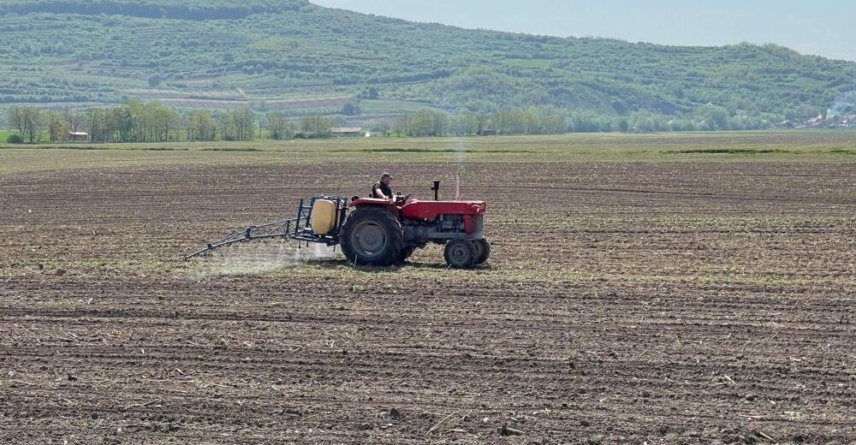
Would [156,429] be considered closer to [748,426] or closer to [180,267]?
[748,426]

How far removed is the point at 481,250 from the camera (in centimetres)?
1773

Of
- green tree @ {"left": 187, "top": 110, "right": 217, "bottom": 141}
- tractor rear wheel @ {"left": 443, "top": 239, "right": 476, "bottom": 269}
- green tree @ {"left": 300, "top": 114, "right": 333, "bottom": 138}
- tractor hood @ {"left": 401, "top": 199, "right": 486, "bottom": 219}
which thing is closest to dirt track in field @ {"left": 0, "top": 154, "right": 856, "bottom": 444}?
tractor rear wheel @ {"left": 443, "top": 239, "right": 476, "bottom": 269}

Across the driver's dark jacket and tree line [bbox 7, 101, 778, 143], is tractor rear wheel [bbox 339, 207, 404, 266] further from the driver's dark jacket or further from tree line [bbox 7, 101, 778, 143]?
tree line [bbox 7, 101, 778, 143]

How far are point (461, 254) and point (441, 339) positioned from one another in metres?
5.28

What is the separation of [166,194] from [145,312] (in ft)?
65.9

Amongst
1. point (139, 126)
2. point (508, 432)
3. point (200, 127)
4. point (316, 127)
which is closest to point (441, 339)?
point (508, 432)

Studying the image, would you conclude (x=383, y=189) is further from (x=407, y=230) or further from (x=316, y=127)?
(x=316, y=127)

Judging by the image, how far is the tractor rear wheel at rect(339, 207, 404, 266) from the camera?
679 inches

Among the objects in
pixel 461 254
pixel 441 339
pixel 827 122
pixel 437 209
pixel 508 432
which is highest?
pixel 437 209

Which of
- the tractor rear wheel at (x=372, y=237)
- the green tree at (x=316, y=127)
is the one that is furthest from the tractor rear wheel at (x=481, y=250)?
the green tree at (x=316, y=127)

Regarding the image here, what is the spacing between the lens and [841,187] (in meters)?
34.5

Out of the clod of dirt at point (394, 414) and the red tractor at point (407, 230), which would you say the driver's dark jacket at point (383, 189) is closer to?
the red tractor at point (407, 230)

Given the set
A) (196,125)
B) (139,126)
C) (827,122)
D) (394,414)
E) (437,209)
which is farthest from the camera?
(827,122)

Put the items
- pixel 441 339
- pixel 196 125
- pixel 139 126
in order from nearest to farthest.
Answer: pixel 441 339
pixel 139 126
pixel 196 125
